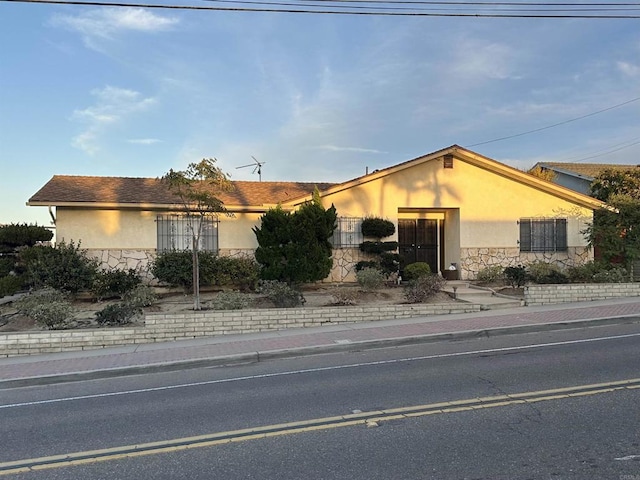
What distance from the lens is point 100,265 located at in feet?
53.0

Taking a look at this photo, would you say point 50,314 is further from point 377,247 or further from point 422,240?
point 422,240

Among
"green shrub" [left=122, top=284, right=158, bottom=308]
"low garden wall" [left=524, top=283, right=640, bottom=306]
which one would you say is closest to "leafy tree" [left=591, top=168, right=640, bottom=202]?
"low garden wall" [left=524, top=283, right=640, bottom=306]

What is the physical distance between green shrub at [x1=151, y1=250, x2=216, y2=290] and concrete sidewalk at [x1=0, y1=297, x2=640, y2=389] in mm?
4585

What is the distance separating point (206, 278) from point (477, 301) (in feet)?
26.6

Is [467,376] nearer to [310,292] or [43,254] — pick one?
[310,292]

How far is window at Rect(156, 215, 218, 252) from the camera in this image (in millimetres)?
17141

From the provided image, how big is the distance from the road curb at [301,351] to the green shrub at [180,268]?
6646 millimetres

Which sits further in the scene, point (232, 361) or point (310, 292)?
point (310, 292)

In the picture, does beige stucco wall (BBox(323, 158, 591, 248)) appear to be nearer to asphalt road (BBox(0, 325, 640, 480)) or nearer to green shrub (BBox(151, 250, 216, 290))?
green shrub (BBox(151, 250, 216, 290))

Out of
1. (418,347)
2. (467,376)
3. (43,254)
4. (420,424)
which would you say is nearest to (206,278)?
(43,254)

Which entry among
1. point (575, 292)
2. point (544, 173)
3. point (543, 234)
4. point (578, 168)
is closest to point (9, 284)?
point (575, 292)

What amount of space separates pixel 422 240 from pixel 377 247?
3130mm

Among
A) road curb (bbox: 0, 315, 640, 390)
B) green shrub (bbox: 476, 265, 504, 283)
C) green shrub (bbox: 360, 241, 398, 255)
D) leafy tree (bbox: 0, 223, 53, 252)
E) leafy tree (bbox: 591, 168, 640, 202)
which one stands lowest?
road curb (bbox: 0, 315, 640, 390)

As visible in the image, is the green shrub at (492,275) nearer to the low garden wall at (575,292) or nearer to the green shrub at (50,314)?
the low garden wall at (575,292)
